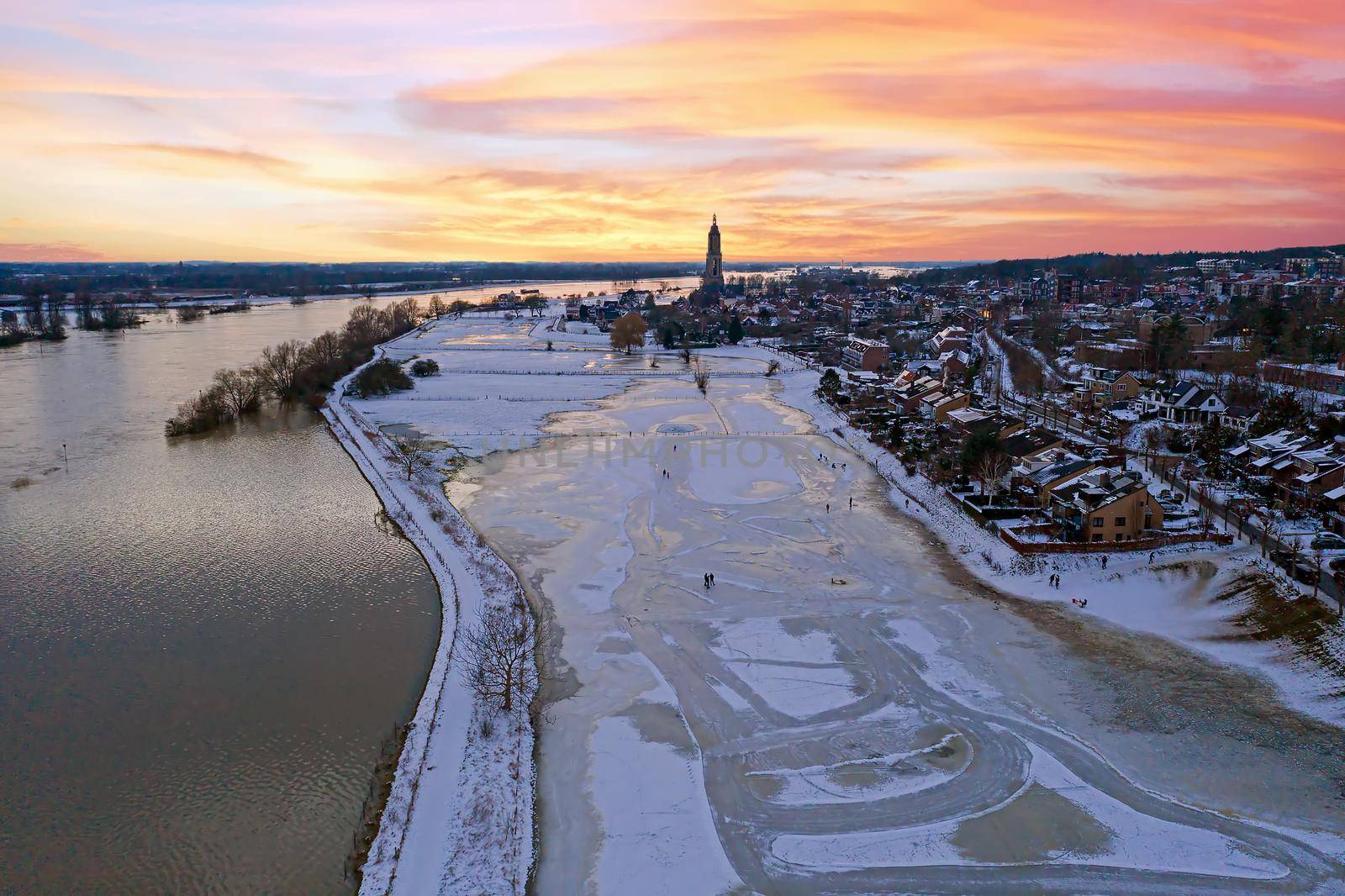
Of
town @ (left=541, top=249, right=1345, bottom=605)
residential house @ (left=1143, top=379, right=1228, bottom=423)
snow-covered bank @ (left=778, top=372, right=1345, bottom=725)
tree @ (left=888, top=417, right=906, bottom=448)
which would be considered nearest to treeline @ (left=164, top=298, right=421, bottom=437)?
town @ (left=541, top=249, right=1345, bottom=605)

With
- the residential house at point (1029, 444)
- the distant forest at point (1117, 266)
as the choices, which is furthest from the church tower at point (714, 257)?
the residential house at point (1029, 444)

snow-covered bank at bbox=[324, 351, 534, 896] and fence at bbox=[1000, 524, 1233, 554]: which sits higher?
fence at bbox=[1000, 524, 1233, 554]

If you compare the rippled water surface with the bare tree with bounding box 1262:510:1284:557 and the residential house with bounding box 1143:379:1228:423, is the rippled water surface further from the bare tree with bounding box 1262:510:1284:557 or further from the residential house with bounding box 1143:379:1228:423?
the residential house with bounding box 1143:379:1228:423

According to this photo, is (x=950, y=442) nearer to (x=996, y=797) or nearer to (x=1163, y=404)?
(x=1163, y=404)

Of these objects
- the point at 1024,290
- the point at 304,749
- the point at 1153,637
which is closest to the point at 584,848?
the point at 304,749

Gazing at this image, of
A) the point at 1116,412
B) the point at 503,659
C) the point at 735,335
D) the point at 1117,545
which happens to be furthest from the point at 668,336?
the point at 503,659

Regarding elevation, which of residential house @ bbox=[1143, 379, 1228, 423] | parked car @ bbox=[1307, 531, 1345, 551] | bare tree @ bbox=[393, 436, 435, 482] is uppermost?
residential house @ bbox=[1143, 379, 1228, 423]

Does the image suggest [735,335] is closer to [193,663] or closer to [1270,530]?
[1270,530]
